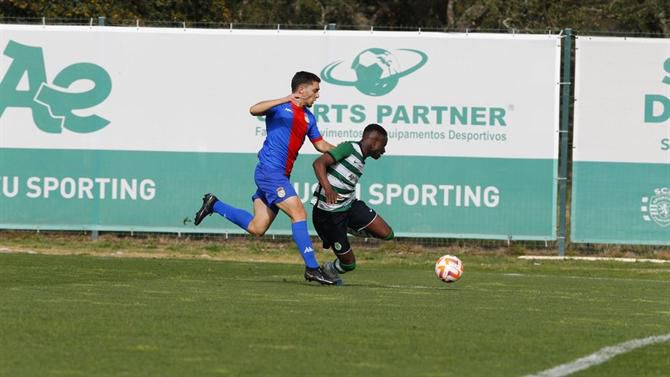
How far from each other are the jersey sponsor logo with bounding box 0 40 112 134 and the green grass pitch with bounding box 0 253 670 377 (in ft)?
21.2

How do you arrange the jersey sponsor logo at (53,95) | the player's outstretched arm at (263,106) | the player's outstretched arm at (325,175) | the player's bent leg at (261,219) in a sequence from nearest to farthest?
1. the player's outstretched arm at (263,106)
2. the player's outstretched arm at (325,175)
3. the player's bent leg at (261,219)
4. the jersey sponsor logo at (53,95)

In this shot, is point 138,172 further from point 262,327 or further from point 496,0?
point 496,0

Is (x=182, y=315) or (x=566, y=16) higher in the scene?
(x=566, y=16)

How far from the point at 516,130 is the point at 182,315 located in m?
12.3

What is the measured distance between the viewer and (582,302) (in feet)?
41.9

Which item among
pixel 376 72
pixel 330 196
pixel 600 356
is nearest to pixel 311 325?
pixel 600 356

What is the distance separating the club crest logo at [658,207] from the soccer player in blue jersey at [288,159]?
865 cm

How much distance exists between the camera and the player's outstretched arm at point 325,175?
1384cm

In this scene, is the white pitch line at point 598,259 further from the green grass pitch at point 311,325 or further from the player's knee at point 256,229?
the player's knee at point 256,229

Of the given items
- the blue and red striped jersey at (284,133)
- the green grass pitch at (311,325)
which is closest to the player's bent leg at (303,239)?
the green grass pitch at (311,325)

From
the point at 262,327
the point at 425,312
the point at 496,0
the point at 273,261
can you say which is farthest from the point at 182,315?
the point at 496,0

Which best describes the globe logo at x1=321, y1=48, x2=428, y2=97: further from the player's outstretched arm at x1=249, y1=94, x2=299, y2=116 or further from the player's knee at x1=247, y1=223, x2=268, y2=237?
the player's outstretched arm at x1=249, y1=94, x2=299, y2=116

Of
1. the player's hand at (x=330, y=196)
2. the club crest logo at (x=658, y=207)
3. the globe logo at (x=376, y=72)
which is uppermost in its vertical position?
the globe logo at (x=376, y=72)

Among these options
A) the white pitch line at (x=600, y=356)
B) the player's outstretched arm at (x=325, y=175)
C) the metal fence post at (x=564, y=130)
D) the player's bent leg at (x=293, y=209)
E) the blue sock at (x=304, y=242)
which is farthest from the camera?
the metal fence post at (x=564, y=130)
